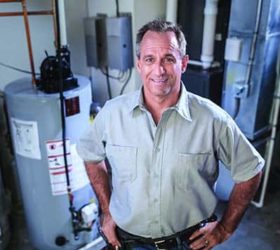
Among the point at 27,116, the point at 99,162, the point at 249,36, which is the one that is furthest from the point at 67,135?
the point at 249,36

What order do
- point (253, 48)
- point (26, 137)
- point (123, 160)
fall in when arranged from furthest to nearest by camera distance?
point (253, 48) < point (26, 137) < point (123, 160)

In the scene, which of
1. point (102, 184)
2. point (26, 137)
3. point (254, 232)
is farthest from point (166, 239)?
point (254, 232)

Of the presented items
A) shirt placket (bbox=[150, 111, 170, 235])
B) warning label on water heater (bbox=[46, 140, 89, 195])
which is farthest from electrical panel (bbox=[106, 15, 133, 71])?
shirt placket (bbox=[150, 111, 170, 235])

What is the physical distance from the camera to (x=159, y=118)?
1230 mm

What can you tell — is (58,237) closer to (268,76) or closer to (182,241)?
(182,241)

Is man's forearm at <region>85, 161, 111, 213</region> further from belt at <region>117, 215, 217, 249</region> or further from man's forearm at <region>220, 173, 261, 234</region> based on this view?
man's forearm at <region>220, 173, 261, 234</region>

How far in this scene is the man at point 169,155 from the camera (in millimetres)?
1180

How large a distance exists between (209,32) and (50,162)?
1419 millimetres

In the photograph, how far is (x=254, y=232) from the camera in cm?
233

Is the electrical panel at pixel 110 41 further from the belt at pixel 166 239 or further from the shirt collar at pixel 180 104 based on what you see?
the belt at pixel 166 239

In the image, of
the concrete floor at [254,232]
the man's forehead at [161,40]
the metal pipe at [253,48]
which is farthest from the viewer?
the concrete floor at [254,232]

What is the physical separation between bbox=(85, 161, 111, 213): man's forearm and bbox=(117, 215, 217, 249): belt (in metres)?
0.17

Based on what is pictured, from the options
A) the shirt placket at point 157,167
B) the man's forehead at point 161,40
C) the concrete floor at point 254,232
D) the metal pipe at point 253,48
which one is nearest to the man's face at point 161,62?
the man's forehead at point 161,40

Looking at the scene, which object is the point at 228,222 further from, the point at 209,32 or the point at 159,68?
the point at 209,32
